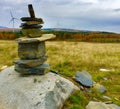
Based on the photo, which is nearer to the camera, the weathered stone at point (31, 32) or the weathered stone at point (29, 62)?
the weathered stone at point (29, 62)

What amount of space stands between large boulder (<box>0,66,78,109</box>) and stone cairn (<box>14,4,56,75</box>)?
34 cm

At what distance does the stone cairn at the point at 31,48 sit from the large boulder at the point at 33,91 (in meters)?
0.34

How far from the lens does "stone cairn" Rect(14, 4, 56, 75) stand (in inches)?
543

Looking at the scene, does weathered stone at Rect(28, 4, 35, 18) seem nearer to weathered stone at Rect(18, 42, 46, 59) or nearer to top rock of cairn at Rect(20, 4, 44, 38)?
top rock of cairn at Rect(20, 4, 44, 38)

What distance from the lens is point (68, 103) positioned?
46.3ft

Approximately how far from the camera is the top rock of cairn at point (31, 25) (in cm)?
1374

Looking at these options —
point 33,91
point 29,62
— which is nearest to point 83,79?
point 29,62

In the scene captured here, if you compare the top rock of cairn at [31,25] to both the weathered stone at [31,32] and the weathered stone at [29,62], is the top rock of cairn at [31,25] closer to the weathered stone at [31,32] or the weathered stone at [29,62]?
the weathered stone at [31,32]

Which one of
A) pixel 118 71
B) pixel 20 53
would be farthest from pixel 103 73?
pixel 20 53

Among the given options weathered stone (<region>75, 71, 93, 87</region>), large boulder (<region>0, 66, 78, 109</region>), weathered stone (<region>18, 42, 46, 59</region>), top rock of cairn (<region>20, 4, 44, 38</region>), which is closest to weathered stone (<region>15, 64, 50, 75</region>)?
large boulder (<region>0, 66, 78, 109</region>)

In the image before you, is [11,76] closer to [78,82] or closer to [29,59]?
[29,59]

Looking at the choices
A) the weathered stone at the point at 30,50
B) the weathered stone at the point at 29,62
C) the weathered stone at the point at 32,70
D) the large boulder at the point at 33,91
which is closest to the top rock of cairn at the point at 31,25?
the weathered stone at the point at 30,50

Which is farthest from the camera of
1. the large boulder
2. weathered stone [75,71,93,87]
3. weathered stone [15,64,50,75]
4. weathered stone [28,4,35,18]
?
weathered stone [75,71,93,87]

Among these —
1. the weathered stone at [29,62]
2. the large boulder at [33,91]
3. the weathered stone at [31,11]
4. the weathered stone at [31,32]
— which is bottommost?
the large boulder at [33,91]
